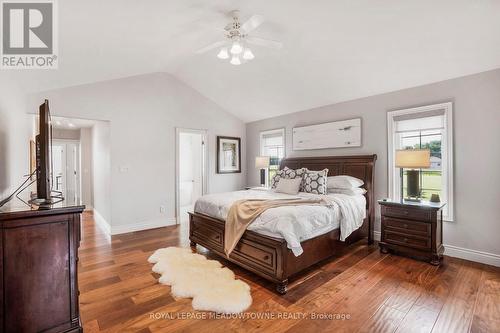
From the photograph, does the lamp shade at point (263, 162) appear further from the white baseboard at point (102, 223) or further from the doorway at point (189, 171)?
the white baseboard at point (102, 223)

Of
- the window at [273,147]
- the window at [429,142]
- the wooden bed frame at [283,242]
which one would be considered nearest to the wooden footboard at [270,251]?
the wooden bed frame at [283,242]

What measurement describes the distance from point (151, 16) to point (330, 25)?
2.03m

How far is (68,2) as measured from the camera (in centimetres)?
200

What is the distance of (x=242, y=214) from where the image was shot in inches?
110

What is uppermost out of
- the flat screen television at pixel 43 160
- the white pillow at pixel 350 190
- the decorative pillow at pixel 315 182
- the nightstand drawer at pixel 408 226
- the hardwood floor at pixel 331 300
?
the flat screen television at pixel 43 160

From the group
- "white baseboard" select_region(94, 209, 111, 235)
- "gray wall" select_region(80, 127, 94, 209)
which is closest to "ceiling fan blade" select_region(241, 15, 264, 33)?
"white baseboard" select_region(94, 209, 111, 235)

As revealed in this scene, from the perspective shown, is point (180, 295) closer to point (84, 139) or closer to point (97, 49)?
point (97, 49)

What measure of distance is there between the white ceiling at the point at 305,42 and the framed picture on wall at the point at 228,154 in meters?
1.93

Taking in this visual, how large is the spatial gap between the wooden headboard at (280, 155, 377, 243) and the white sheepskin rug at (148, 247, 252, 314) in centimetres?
249

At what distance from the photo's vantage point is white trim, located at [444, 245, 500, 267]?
2963 millimetres

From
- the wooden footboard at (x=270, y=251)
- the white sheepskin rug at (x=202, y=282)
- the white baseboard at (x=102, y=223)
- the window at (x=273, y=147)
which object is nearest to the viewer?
the white sheepskin rug at (x=202, y=282)

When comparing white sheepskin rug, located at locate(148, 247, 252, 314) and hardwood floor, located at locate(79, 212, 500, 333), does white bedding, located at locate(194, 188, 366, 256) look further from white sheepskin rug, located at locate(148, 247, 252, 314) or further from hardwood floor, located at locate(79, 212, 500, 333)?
white sheepskin rug, located at locate(148, 247, 252, 314)

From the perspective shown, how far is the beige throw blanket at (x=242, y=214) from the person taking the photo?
8.91 feet

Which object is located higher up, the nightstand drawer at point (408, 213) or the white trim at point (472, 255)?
the nightstand drawer at point (408, 213)
